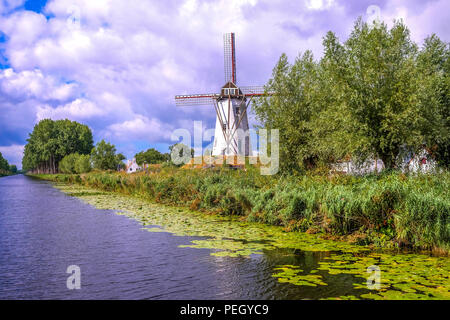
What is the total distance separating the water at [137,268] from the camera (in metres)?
6.41

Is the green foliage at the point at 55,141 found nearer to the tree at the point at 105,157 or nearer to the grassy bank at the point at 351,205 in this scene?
the tree at the point at 105,157

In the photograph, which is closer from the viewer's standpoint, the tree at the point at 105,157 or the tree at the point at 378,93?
the tree at the point at 378,93

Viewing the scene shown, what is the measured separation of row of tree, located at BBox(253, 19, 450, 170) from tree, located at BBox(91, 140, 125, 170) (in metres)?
42.4

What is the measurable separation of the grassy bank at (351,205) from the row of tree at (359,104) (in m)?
2.60

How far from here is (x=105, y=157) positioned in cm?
5794

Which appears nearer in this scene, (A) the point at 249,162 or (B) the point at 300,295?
(B) the point at 300,295

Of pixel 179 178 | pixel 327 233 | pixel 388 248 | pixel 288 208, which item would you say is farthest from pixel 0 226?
pixel 388 248

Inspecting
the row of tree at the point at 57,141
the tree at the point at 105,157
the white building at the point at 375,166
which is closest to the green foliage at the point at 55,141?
the row of tree at the point at 57,141

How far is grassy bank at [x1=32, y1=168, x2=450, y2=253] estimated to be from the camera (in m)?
8.93

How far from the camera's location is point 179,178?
20656 millimetres

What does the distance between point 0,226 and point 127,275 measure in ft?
30.5
